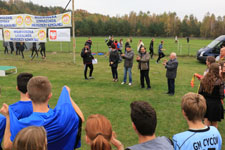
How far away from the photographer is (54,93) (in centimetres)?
762

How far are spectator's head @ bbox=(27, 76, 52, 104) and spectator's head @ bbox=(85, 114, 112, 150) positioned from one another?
0.88 m

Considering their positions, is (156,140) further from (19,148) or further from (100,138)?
(19,148)

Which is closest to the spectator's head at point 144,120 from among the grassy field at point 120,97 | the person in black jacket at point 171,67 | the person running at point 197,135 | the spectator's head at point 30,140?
the person running at point 197,135

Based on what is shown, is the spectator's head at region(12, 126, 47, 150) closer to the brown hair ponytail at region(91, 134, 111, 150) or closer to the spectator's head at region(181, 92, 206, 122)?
the brown hair ponytail at region(91, 134, 111, 150)

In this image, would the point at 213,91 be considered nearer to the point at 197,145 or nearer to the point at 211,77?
the point at 211,77

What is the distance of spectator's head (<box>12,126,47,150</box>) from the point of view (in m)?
1.47

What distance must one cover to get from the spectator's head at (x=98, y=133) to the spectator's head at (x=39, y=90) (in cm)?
88

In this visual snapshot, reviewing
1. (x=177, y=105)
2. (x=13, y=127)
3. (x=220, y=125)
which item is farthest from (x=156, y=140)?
(x=177, y=105)

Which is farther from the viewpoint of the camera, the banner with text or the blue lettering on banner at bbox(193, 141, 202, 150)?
the banner with text

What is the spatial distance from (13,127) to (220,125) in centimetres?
516

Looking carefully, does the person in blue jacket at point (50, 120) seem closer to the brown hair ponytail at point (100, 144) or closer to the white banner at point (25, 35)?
the brown hair ponytail at point (100, 144)

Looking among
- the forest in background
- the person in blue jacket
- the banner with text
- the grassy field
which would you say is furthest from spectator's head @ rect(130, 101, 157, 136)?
the forest in background

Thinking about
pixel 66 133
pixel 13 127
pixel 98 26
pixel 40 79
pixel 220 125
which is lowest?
pixel 220 125

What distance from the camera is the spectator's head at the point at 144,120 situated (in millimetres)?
1905
